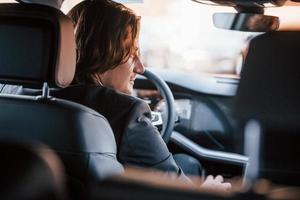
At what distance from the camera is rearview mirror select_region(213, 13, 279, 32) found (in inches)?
125

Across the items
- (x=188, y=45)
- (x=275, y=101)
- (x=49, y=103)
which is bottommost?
(x=188, y=45)

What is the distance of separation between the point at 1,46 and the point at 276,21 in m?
1.23

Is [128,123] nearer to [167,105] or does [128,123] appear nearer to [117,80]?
[117,80]

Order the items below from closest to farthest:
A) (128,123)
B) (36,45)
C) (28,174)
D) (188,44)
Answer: (28,174) < (36,45) < (128,123) < (188,44)

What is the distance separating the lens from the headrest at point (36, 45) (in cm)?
246

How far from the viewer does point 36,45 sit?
8.13ft

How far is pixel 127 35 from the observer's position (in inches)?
120

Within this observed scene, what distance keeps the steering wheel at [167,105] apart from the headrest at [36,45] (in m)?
1.91

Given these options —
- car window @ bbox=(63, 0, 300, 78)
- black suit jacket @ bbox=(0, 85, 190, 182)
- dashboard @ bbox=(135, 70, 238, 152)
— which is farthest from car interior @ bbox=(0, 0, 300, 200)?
dashboard @ bbox=(135, 70, 238, 152)

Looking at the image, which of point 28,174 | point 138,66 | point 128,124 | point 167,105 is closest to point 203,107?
point 167,105

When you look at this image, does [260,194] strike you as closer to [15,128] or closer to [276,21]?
[15,128]

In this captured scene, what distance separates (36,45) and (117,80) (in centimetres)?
71

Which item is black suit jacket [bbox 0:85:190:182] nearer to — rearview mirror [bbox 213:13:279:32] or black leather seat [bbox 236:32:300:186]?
black leather seat [bbox 236:32:300:186]

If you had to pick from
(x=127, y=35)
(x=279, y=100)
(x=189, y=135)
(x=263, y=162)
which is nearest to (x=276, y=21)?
(x=127, y=35)
